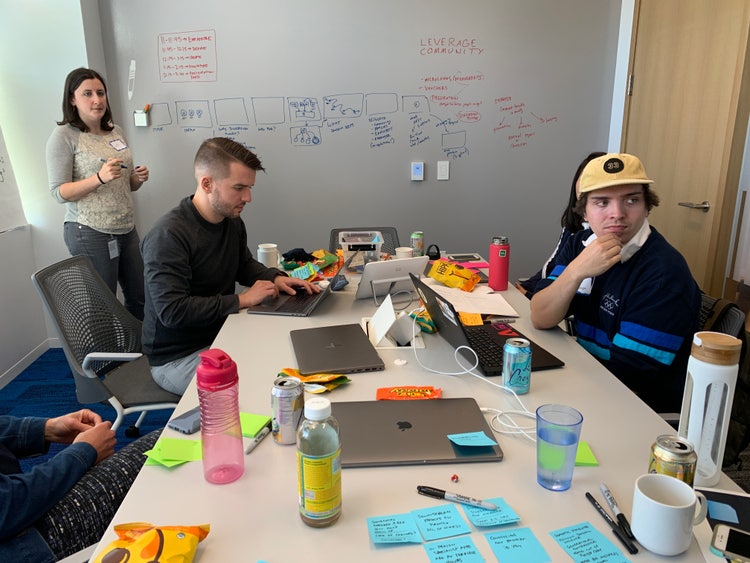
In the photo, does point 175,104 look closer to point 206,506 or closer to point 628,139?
point 628,139

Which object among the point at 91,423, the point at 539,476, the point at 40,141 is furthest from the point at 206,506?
the point at 40,141

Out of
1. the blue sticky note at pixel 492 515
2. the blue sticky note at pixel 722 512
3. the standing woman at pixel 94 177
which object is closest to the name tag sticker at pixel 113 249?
the standing woman at pixel 94 177

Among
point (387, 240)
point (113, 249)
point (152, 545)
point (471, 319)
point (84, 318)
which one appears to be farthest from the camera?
point (387, 240)

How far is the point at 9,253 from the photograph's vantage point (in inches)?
130

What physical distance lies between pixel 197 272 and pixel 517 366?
4.39ft

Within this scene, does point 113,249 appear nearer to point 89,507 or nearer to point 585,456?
point 89,507

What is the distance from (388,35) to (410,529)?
337 cm

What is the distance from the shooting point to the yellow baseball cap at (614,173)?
1.59 meters

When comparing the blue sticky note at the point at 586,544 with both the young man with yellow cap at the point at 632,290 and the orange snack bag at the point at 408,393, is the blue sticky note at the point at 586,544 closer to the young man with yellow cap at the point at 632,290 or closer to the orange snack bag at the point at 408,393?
the orange snack bag at the point at 408,393

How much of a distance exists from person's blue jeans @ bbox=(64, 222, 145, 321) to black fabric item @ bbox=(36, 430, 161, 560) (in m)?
2.10

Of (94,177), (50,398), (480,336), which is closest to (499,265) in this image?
(480,336)

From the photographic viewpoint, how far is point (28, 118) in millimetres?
3414

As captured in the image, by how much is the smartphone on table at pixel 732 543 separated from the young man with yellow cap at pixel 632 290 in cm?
74

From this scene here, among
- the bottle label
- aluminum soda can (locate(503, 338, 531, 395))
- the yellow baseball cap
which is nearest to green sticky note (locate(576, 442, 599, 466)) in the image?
aluminum soda can (locate(503, 338, 531, 395))
